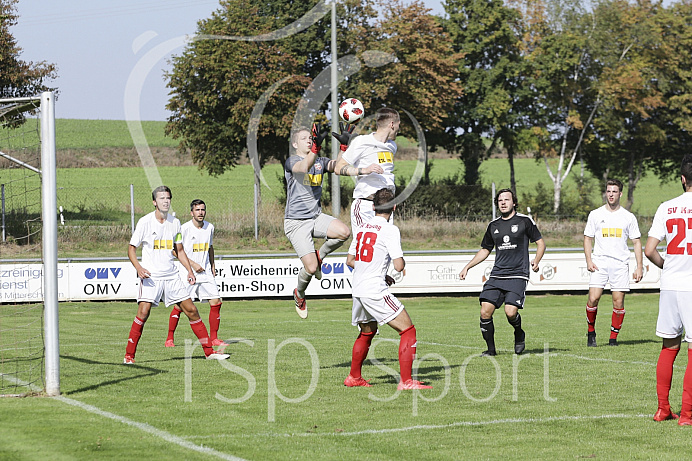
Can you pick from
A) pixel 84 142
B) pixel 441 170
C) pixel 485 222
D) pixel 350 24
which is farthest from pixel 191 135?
pixel 441 170

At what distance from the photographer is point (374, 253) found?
8.80 meters

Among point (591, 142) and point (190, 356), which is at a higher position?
point (591, 142)

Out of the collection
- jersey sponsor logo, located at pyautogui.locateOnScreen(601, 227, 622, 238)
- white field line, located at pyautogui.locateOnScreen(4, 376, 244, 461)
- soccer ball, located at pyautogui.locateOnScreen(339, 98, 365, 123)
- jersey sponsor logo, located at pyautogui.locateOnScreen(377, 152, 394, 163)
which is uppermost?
soccer ball, located at pyautogui.locateOnScreen(339, 98, 365, 123)

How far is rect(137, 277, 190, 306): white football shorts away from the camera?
442 inches

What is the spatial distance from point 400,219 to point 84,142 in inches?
1458

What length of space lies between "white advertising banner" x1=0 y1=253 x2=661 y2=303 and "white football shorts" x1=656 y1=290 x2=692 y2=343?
614 inches

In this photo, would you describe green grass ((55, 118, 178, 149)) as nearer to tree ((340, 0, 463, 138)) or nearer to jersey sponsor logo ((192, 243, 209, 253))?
tree ((340, 0, 463, 138))

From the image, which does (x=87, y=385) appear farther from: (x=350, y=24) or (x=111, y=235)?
(x=350, y=24)

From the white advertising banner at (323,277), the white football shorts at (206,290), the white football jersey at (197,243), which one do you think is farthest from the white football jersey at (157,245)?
the white advertising banner at (323,277)

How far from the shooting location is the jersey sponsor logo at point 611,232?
1322cm

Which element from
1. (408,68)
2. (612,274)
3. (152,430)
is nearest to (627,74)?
(408,68)

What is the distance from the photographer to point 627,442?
6672 millimetres

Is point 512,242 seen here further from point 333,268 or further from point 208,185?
point 208,185

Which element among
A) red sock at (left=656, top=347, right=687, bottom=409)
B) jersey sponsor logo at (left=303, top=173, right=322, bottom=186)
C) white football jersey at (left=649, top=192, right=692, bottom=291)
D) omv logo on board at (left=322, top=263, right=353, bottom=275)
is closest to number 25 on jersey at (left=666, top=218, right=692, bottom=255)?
white football jersey at (left=649, top=192, right=692, bottom=291)
